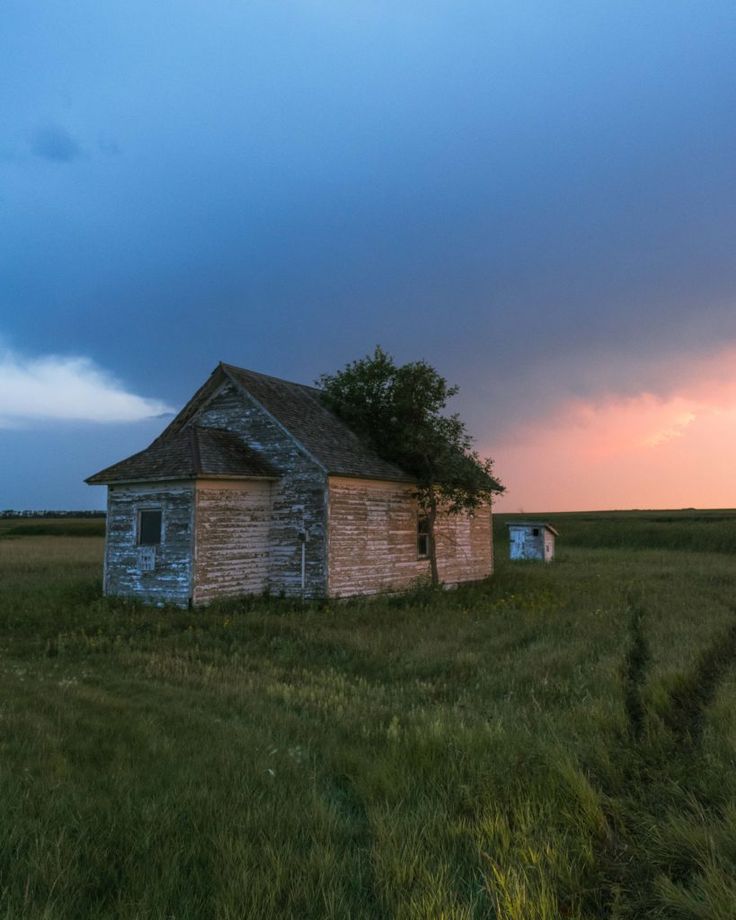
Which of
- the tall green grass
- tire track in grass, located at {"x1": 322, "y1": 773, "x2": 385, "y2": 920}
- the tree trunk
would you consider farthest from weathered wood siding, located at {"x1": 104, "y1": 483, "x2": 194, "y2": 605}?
the tall green grass

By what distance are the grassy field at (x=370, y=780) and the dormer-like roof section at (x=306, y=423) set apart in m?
7.66

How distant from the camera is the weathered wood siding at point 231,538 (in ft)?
53.5

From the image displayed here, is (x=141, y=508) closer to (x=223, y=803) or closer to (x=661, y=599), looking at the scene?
(x=223, y=803)

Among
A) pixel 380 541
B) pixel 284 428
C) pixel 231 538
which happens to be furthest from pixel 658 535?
pixel 231 538

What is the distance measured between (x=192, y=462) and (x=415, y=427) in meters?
8.07

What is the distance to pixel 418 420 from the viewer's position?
21734 millimetres

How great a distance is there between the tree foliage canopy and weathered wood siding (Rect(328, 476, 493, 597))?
1066 mm

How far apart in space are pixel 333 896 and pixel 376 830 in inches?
35.6

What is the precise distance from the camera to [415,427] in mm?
21203

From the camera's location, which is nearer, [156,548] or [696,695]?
[696,695]

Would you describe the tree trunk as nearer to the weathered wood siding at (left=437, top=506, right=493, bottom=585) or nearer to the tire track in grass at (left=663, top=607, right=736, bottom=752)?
the weathered wood siding at (left=437, top=506, right=493, bottom=585)

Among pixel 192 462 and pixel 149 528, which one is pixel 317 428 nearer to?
pixel 192 462

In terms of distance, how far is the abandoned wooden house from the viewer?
1650 centimetres

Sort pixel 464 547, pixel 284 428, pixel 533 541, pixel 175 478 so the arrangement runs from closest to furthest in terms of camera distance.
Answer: pixel 175 478
pixel 284 428
pixel 464 547
pixel 533 541
